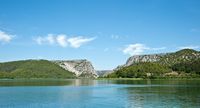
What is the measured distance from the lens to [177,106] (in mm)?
56094

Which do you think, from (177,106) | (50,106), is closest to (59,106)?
(50,106)

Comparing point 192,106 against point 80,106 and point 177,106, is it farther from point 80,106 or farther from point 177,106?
point 80,106

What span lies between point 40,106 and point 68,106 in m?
4.55

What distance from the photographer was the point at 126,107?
55.0m

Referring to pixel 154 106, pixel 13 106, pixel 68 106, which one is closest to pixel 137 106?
pixel 154 106

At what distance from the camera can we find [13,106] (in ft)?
184

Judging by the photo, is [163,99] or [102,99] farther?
[102,99]

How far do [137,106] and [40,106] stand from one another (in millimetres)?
16016

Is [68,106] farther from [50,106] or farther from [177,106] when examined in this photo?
[177,106]

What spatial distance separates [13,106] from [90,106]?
12.6 m

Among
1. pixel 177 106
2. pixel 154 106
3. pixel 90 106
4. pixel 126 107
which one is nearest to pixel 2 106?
pixel 90 106

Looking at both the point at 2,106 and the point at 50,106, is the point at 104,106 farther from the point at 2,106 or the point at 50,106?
the point at 2,106

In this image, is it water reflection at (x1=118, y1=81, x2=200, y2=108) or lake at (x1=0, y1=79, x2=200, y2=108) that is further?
water reflection at (x1=118, y1=81, x2=200, y2=108)

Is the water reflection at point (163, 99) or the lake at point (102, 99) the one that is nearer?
the lake at point (102, 99)
